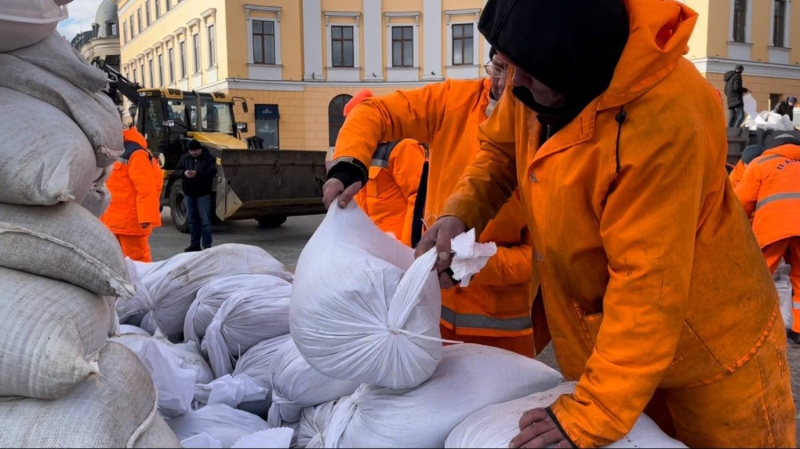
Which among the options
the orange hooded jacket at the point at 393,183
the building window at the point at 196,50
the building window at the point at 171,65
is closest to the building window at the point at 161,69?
the building window at the point at 171,65

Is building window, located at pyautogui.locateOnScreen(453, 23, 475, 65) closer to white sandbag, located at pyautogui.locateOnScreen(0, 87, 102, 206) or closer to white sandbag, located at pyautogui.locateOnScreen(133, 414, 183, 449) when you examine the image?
white sandbag, located at pyautogui.locateOnScreen(0, 87, 102, 206)

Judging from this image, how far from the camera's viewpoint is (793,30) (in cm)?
2317

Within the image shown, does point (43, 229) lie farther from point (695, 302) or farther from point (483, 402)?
point (695, 302)

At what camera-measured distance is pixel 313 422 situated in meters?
1.79

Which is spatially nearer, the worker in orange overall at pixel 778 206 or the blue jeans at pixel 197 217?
the worker in orange overall at pixel 778 206

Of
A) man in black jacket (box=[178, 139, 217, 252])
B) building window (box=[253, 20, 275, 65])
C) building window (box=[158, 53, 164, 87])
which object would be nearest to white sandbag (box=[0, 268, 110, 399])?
man in black jacket (box=[178, 139, 217, 252])

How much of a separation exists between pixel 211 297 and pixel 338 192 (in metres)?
1.14

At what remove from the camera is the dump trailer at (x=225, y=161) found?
9062mm

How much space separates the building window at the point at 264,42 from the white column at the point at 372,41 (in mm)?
3667

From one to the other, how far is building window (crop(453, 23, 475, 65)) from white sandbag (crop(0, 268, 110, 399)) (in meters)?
25.2

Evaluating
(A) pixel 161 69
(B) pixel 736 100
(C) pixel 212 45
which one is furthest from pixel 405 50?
(B) pixel 736 100

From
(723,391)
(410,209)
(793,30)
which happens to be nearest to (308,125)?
(793,30)

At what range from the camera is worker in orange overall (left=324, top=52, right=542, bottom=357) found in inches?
81.4

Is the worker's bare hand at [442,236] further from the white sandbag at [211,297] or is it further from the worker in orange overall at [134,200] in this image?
the worker in orange overall at [134,200]
